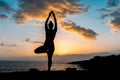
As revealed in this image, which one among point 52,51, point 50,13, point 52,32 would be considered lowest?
point 52,51

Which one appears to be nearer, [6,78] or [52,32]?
[52,32]

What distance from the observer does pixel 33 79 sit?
39.2ft

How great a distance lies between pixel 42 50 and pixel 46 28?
1014 millimetres

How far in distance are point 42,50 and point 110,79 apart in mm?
3435

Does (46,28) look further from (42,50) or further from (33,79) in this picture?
(33,79)

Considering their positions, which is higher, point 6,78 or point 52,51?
point 52,51

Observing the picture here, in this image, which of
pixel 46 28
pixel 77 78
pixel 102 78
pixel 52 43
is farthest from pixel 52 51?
pixel 102 78

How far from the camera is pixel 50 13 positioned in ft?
38.2

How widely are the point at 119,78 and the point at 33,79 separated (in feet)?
13.4

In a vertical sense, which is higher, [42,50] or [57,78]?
[42,50]

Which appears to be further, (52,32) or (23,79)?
(23,79)

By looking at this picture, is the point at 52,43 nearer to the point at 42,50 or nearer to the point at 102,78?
the point at 42,50

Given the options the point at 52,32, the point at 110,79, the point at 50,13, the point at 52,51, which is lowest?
the point at 110,79

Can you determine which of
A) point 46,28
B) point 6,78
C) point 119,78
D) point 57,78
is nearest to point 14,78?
point 6,78
